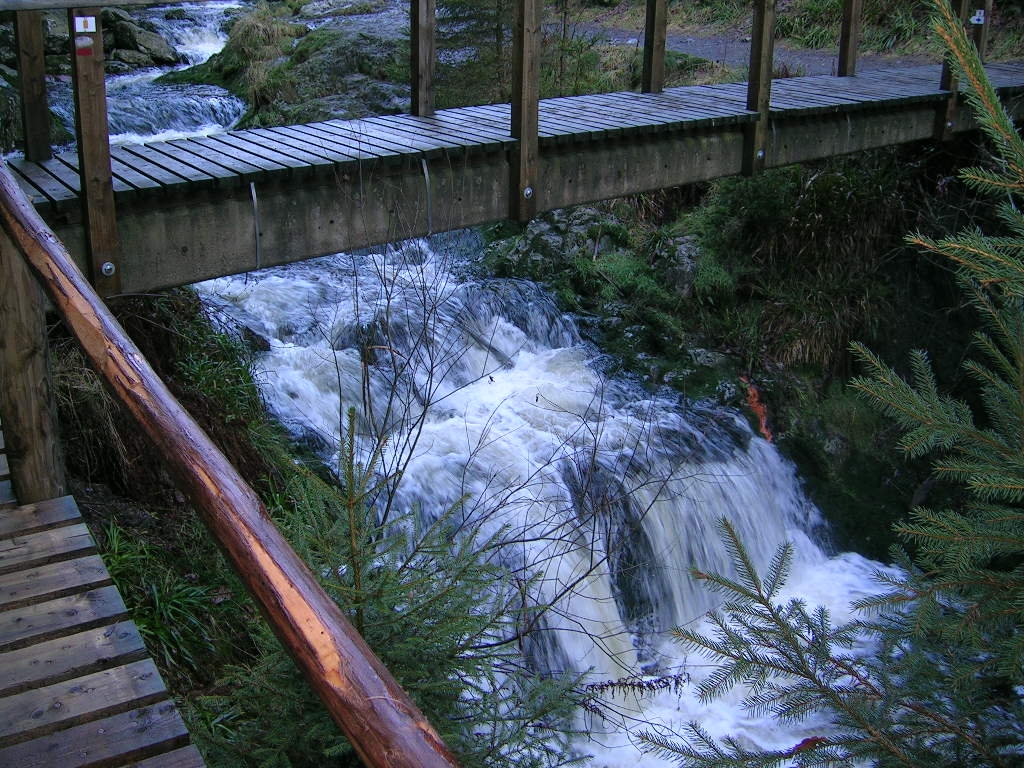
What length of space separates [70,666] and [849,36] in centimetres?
954

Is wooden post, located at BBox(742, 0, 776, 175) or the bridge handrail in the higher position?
wooden post, located at BBox(742, 0, 776, 175)

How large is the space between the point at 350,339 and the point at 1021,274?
20.8 feet

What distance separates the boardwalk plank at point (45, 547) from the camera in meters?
3.19

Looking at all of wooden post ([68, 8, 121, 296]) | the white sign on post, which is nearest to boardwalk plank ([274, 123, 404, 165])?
wooden post ([68, 8, 121, 296])

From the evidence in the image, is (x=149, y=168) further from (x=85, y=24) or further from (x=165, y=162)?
(x=85, y=24)

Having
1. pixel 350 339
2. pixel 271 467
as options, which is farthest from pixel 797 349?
pixel 271 467

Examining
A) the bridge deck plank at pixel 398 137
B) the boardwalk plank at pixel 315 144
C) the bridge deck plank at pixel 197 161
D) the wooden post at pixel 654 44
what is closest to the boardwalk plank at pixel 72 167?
the bridge deck plank at pixel 197 161

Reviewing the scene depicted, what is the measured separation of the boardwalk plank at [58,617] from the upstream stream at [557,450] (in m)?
2.92

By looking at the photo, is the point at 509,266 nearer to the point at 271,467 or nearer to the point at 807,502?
the point at 807,502

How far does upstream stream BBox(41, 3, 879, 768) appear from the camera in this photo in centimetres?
653

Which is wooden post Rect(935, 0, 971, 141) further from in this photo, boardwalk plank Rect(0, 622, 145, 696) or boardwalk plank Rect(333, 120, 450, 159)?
boardwalk plank Rect(0, 622, 145, 696)

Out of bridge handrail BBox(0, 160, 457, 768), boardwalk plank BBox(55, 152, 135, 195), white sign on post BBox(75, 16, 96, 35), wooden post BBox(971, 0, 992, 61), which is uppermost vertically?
wooden post BBox(971, 0, 992, 61)

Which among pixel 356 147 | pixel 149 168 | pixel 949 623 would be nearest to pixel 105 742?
pixel 949 623

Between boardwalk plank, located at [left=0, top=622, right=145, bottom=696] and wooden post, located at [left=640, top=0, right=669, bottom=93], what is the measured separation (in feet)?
21.9
